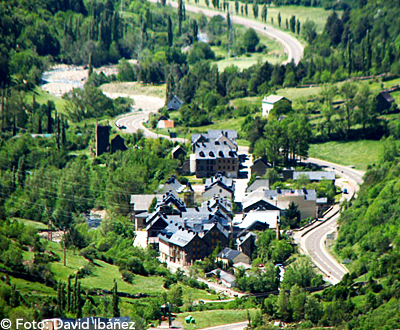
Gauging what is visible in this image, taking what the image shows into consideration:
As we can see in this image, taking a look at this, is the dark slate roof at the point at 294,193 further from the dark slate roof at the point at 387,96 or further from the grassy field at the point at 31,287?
the dark slate roof at the point at 387,96

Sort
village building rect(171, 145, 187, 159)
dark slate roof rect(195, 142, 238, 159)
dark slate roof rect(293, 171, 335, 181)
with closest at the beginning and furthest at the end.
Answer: dark slate roof rect(293, 171, 335, 181) → dark slate roof rect(195, 142, 238, 159) → village building rect(171, 145, 187, 159)

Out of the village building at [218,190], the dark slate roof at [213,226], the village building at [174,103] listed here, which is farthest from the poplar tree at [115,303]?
the village building at [174,103]

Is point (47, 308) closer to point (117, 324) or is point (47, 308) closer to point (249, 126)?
point (117, 324)

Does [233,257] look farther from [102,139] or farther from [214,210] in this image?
[102,139]

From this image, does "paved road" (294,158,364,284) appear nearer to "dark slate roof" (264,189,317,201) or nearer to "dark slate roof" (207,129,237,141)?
"dark slate roof" (264,189,317,201)

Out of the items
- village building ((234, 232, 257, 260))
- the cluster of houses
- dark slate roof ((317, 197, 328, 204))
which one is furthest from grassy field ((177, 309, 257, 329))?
dark slate roof ((317, 197, 328, 204))

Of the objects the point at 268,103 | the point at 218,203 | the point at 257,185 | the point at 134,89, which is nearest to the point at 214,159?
the point at 257,185
